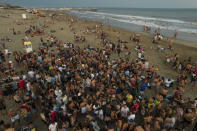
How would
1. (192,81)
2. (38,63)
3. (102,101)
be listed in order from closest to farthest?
(102,101) → (192,81) → (38,63)

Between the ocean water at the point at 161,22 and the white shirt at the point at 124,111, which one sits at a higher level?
the ocean water at the point at 161,22

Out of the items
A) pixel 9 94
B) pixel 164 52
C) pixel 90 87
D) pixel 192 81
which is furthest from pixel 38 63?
pixel 164 52

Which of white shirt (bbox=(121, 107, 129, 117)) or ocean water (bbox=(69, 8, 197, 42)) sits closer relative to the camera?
white shirt (bbox=(121, 107, 129, 117))

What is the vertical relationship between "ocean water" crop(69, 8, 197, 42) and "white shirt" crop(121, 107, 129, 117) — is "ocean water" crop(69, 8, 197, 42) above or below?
above

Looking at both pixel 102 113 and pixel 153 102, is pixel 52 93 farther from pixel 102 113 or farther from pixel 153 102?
pixel 153 102

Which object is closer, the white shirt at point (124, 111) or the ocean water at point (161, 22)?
the white shirt at point (124, 111)

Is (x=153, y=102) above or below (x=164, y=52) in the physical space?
below

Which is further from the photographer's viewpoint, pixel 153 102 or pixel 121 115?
pixel 153 102

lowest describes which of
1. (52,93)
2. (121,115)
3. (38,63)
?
(121,115)

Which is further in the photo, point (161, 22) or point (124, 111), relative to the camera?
point (161, 22)

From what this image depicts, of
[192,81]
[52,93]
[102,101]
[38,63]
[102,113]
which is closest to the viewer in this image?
[102,113]

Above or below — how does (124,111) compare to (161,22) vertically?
below
